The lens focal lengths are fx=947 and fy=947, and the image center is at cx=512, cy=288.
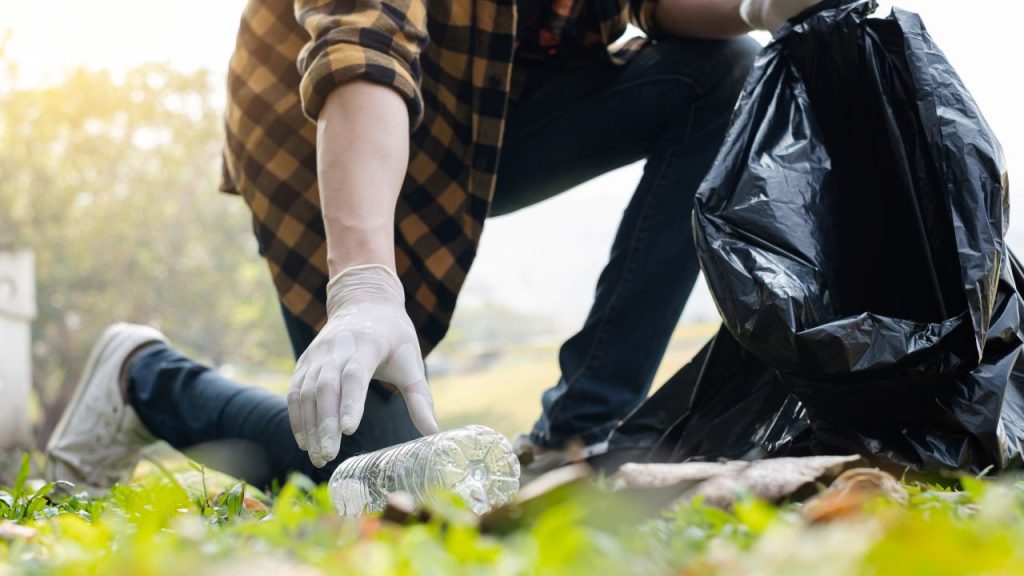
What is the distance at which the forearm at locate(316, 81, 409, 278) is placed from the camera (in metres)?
1.24

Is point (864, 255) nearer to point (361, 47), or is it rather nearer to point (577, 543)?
point (361, 47)

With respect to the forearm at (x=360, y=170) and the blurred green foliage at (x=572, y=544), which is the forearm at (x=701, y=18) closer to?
the forearm at (x=360, y=170)

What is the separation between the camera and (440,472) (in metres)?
1.04

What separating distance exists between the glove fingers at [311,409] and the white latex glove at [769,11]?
33.3 inches

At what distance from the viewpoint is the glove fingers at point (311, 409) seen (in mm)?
1142

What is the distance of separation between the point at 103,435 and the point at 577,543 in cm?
163

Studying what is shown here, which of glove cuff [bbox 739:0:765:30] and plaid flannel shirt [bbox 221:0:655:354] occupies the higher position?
glove cuff [bbox 739:0:765:30]

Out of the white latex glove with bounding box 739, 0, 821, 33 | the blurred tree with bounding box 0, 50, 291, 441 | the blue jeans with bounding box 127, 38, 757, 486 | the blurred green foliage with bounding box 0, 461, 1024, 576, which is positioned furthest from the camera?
the blurred tree with bounding box 0, 50, 291, 441

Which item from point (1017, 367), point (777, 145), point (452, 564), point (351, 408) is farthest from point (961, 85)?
point (452, 564)

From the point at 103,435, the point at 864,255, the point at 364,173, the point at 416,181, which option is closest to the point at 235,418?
the point at 103,435

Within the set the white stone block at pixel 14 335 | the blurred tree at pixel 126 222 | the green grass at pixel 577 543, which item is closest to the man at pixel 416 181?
the green grass at pixel 577 543

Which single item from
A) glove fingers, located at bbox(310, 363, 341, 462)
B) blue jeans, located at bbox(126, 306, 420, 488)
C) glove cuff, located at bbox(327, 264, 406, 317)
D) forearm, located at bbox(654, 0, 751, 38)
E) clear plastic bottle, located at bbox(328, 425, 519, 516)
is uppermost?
forearm, located at bbox(654, 0, 751, 38)

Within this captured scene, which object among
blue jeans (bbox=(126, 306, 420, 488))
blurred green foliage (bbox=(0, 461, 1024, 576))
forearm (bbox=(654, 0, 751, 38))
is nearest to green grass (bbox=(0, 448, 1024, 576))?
blurred green foliage (bbox=(0, 461, 1024, 576))

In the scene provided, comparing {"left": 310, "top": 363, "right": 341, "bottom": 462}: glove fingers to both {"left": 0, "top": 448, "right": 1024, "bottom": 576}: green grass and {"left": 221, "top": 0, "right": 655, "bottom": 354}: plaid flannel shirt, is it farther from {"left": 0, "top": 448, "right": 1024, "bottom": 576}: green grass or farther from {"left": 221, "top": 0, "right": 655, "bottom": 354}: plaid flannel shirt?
{"left": 221, "top": 0, "right": 655, "bottom": 354}: plaid flannel shirt
